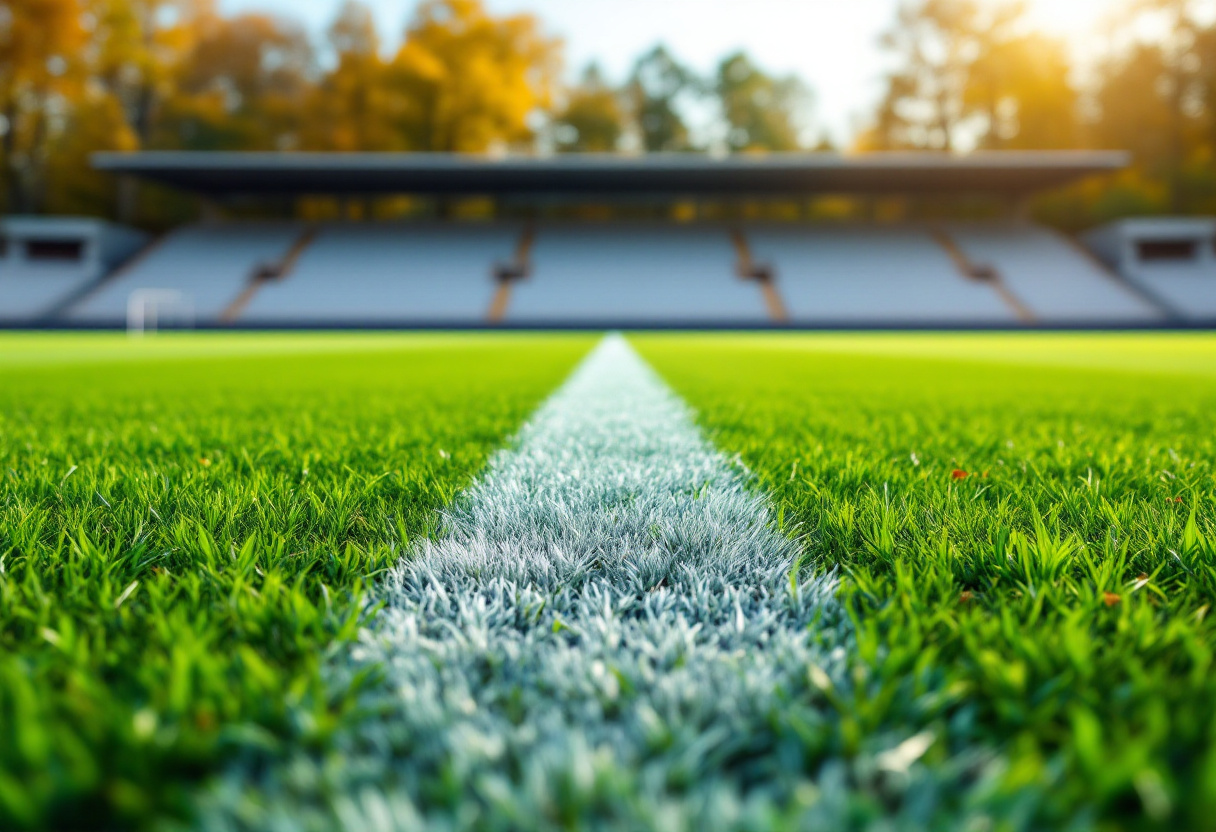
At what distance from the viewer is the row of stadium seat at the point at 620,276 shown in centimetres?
2467

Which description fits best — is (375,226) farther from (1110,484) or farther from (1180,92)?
(1180,92)

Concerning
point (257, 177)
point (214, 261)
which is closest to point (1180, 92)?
point (257, 177)

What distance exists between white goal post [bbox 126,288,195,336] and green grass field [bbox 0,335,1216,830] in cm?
2432

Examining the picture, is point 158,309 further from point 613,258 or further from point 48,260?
point 613,258

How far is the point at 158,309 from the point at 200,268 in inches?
106

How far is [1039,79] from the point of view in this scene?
3472 cm

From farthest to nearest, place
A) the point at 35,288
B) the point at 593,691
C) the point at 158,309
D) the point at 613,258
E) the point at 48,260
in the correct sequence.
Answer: the point at 613,258 < the point at 48,260 < the point at 35,288 < the point at 158,309 < the point at 593,691

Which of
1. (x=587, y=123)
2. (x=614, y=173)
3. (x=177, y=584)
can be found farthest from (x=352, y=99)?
(x=177, y=584)

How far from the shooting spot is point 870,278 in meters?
26.3

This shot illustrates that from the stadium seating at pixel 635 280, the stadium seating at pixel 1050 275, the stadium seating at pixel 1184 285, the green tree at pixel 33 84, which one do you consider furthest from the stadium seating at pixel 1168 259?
the green tree at pixel 33 84

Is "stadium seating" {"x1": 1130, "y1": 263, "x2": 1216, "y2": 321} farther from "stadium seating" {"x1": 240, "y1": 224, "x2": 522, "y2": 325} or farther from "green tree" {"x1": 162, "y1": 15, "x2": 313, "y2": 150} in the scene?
"green tree" {"x1": 162, "y1": 15, "x2": 313, "y2": 150}

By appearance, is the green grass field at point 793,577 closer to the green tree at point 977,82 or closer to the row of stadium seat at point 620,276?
the row of stadium seat at point 620,276

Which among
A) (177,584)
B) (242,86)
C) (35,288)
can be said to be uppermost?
(242,86)

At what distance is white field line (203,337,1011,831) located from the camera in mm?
518
